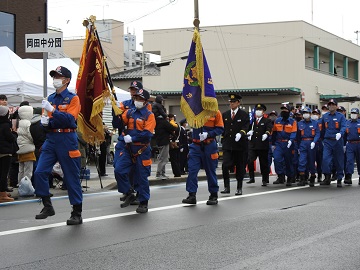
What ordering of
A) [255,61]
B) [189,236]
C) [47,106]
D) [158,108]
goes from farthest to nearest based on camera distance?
[255,61], [158,108], [47,106], [189,236]

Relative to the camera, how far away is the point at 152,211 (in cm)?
1023

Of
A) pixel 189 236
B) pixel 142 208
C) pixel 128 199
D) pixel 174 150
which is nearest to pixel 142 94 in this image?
pixel 142 208

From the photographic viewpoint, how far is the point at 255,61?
144 feet

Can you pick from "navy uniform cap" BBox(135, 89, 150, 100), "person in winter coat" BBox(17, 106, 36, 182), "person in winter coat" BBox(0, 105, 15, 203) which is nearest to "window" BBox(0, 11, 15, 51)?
"person in winter coat" BBox(17, 106, 36, 182)

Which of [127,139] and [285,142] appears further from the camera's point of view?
[285,142]

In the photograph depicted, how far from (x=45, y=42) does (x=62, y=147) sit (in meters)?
5.26

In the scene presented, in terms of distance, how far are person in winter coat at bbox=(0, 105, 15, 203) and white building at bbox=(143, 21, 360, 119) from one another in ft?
102

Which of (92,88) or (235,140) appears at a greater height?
(92,88)

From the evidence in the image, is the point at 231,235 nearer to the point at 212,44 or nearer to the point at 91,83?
the point at 91,83

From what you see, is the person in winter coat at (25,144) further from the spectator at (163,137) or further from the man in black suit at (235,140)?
the spectator at (163,137)

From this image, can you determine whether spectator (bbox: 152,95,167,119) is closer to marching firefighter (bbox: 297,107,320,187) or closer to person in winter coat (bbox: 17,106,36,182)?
marching firefighter (bbox: 297,107,320,187)

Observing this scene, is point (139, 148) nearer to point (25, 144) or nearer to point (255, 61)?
point (25, 144)

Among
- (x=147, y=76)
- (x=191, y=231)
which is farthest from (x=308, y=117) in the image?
(x=147, y=76)

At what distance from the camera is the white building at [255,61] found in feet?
141
